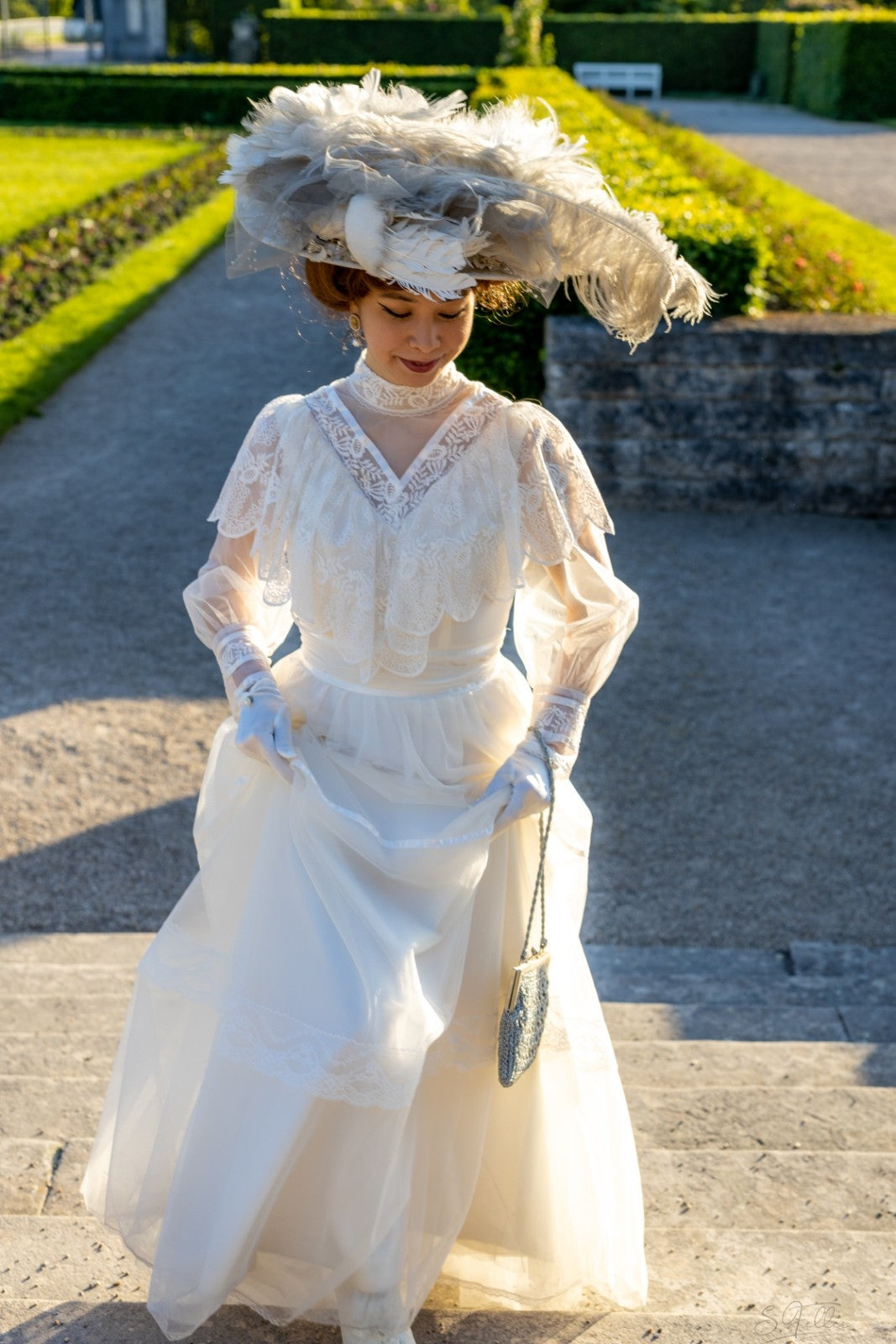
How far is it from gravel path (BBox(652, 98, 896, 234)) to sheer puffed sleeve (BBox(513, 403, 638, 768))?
13.6 m

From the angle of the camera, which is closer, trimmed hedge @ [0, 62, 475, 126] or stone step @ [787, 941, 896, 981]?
stone step @ [787, 941, 896, 981]

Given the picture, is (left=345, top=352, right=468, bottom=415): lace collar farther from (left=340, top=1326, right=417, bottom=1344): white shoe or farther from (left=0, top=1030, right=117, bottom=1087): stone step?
(left=0, top=1030, right=117, bottom=1087): stone step

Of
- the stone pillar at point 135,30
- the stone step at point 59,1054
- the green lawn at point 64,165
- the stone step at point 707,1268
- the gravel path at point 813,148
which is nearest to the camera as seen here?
the stone step at point 707,1268

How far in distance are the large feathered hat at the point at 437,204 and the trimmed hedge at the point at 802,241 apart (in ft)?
20.4

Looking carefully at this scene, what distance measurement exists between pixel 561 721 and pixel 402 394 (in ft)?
1.92

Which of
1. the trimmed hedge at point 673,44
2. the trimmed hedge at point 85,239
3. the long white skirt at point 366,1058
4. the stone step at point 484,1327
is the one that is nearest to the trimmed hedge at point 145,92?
the trimmed hedge at point 673,44

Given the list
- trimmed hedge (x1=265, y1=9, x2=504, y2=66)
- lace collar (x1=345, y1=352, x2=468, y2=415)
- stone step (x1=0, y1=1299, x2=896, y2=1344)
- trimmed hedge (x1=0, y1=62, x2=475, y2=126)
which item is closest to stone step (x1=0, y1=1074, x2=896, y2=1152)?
stone step (x1=0, y1=1299, x2=896, y2=1344)

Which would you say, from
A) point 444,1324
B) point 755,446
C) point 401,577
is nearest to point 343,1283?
point 444,1324

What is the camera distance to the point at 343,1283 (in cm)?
236

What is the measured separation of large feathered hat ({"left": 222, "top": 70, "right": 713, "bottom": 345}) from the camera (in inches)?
87.2

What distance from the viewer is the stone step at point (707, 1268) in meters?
2.44

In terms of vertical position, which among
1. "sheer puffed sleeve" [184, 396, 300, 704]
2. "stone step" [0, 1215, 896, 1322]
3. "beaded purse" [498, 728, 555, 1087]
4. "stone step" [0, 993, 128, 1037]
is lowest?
"stone step" [0, 993, 128, 1037]

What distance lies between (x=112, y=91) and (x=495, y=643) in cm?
2648
